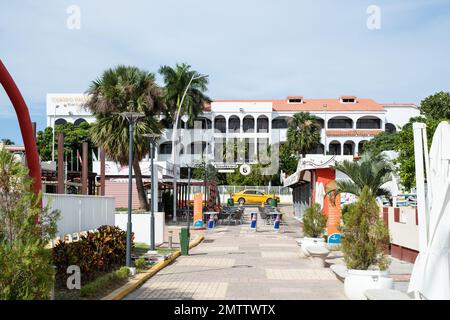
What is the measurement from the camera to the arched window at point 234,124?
255 ft

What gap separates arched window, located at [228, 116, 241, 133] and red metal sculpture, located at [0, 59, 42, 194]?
66764mm

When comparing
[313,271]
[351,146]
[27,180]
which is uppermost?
[351,146]

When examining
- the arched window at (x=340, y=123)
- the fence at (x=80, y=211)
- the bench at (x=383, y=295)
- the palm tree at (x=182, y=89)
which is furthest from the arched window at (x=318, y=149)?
the bench at (x=383, y=295)

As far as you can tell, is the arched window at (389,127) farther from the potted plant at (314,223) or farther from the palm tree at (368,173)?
the potted plant at (314,223)

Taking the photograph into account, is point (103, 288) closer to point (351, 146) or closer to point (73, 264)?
point (73, 264)

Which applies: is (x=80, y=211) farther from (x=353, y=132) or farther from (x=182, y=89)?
(x=353, y=132)

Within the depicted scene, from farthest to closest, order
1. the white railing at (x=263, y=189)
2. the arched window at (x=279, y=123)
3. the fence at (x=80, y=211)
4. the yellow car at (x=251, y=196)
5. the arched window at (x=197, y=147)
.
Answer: the arched window at (x=279, y=123), the arched window at (x=197, y=147), the white railing at (x=263, y=189), the yellow car at (x=251, y=196), the fence at (x=80, y=211)

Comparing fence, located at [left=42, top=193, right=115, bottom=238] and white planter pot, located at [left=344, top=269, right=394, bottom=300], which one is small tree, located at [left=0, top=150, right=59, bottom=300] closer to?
fence, located at [left=42, top=193, right=115, bottom=238]

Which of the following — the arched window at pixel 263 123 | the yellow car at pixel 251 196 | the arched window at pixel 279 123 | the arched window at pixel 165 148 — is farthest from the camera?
the arched window at pixel 165 148

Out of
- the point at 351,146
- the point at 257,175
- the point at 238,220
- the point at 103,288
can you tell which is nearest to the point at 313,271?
the point at 103,288

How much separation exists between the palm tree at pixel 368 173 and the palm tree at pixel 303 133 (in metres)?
47.0

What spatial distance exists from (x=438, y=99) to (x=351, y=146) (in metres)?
13.7

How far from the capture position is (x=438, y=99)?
67.3 metres
